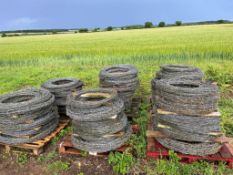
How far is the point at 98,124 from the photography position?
11.5ft

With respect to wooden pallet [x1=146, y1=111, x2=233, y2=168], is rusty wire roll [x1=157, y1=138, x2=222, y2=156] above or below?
above

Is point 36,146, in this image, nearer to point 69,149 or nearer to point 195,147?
point 69,149

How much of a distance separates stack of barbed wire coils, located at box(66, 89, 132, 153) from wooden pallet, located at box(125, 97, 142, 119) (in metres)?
1.12

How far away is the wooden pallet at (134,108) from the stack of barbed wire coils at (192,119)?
146cm

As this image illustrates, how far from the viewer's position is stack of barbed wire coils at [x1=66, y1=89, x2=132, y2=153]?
3.47 meters

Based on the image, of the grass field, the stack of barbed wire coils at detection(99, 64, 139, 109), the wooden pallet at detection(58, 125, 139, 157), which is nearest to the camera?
the wooden pallet at detection(58, 125, 139, 157)

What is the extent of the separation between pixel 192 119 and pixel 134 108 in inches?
81.9

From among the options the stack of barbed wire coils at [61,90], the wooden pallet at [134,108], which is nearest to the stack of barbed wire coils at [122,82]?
the wooden pallet at [134,108]

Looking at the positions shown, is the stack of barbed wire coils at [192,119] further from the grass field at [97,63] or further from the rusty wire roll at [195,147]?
the grass field at [97,63]

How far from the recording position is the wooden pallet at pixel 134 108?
4881 millimetres

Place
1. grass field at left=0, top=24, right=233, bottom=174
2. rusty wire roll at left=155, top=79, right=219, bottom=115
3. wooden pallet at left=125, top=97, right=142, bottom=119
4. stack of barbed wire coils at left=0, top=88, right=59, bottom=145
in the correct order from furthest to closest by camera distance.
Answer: grass field at left=0, top=24, right=233, bottom=174 → wooden pallet at left=125, top=97, right=142, bottom=119 → stack of barbed wire coils at left=0, top=88, right=59, bottom=145 → rusty wire roll at left=155, top=79, right=219, bottom=115

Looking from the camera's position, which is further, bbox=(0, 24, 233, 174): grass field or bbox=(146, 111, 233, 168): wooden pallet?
bbox=(0, 24, 233, 174): grass field

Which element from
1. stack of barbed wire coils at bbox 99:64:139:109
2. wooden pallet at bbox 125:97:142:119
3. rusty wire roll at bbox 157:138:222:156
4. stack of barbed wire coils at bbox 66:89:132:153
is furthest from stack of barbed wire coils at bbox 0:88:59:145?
rusty wire roll at bbox 157:138:222:156

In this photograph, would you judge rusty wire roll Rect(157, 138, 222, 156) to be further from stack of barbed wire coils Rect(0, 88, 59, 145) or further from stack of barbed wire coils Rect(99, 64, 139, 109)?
stack of barbed wire coils Rect(0, 88, 59, 145)
